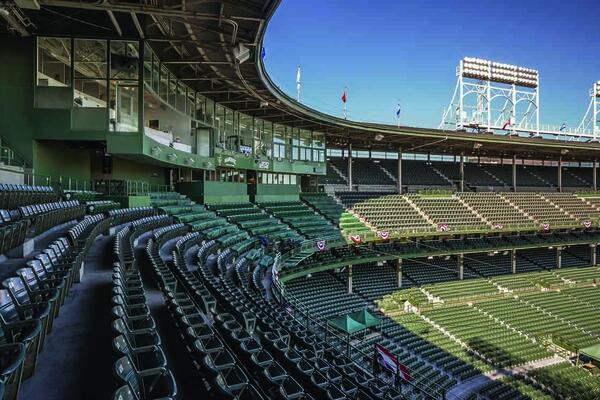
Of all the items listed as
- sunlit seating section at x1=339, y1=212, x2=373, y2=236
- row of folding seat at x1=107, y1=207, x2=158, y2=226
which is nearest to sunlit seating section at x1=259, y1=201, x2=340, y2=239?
sunlit seating section at x1=339, y1=212, x2=373, y2=236

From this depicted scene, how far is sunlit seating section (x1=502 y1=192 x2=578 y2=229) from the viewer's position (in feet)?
118

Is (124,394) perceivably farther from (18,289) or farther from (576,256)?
(576,256)

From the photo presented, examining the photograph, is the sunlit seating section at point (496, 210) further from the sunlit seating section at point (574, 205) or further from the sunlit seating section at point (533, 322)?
the sunlit seating section at point (533, 322)

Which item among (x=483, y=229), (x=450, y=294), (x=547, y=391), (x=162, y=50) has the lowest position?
(x=547, y=391)

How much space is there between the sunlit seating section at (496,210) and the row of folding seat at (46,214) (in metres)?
32.1

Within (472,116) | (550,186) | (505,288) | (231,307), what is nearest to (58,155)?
(231,307)

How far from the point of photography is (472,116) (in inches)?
1575

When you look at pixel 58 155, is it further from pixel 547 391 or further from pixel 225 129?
pixel 547 391

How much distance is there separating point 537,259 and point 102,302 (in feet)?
129

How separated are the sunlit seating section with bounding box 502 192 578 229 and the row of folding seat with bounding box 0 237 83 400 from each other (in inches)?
1530

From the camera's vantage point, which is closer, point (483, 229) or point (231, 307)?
point (231, 307)

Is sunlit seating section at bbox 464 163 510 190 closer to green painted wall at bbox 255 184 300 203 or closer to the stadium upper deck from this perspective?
the stadium upper deck

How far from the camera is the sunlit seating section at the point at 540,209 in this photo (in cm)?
3609

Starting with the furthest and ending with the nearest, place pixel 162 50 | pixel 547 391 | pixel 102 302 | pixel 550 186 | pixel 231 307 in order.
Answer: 1. pixel 550 186
2. pixel 162 50
3. pixel 547 391
4. pixel 231 307
5. pixel 102 302
